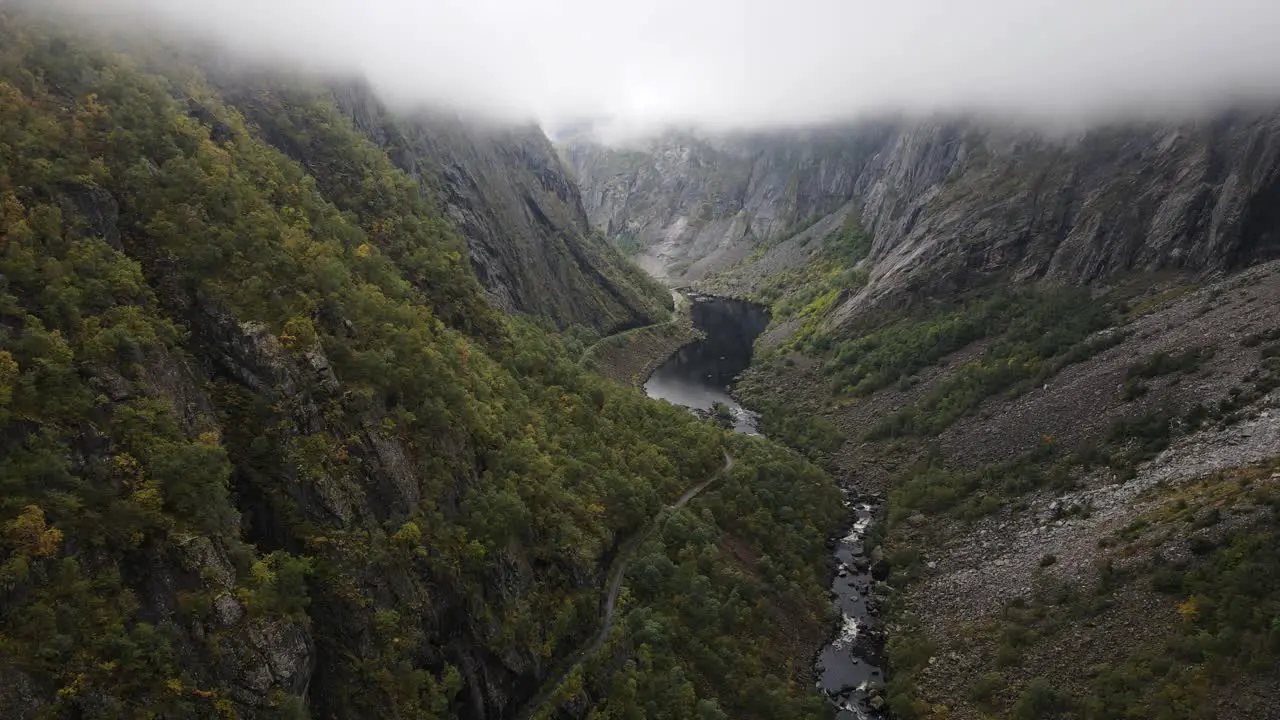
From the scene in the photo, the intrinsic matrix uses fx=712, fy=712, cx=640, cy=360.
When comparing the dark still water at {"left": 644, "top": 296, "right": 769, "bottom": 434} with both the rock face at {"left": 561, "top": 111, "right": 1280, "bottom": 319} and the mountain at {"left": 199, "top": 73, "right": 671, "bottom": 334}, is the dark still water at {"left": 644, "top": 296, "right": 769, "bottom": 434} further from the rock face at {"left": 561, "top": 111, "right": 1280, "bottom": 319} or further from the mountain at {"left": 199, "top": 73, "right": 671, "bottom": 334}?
the rock face at {"left": 561, "top": 111, "right": 1280, "bottom": 319}

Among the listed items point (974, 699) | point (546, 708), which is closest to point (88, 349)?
point (546, 708)

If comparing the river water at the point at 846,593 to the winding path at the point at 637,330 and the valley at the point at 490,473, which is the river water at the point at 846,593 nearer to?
the valley at the point at 490,473

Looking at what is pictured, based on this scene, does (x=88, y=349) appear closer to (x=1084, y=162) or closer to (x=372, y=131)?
(x=372, y=131)

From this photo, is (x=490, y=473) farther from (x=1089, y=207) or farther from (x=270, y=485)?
(x=1089, y=207)

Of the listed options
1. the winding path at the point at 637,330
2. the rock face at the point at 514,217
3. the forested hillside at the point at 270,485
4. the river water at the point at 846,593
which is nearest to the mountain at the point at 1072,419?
the river water at the point at 846,593

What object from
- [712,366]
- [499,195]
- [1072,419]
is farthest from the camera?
[712,366]

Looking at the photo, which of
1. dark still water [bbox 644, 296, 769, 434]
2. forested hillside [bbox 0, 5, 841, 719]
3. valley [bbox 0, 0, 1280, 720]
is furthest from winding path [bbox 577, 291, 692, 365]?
forested hillside [bbox 0, 5, 841, 719]

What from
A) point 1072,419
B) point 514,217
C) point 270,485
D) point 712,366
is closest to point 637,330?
point 712,366
